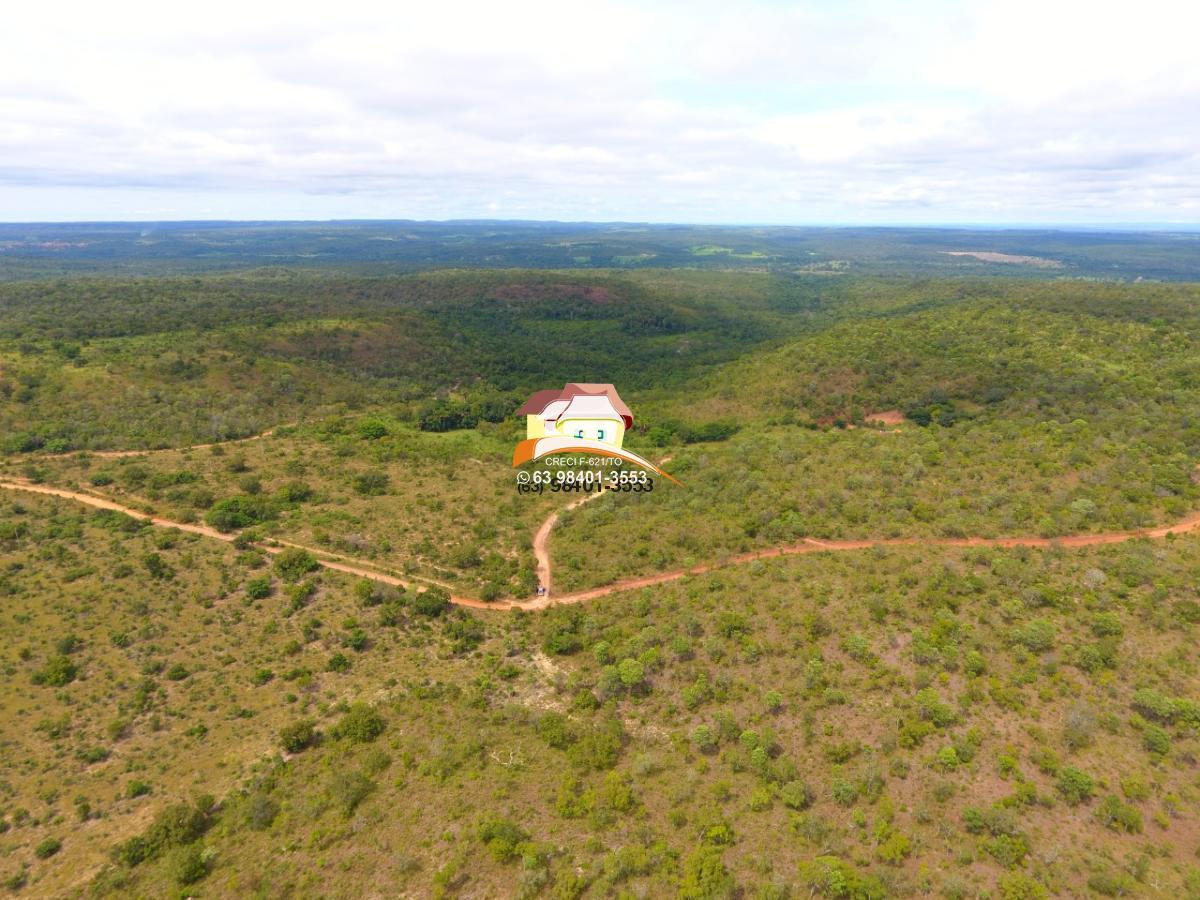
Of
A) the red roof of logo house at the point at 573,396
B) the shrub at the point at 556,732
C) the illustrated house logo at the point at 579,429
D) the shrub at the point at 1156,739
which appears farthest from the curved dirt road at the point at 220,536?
the red roof of logo house at the point at 573,396

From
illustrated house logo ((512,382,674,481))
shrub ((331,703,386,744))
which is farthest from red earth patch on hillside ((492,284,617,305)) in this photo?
shrub ((331,703,386,744))

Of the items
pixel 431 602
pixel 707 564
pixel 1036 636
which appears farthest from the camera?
pixel 707 564

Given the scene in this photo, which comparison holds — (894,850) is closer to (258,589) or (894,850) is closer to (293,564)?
(258,589)

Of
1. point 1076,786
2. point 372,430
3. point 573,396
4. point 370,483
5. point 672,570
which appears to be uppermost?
point 573,396

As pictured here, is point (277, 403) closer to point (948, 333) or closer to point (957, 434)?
point (957, 434)

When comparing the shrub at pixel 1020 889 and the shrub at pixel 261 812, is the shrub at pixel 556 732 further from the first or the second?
the shrub at pixel 1020 889

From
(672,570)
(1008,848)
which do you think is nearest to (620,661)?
(672,570)
